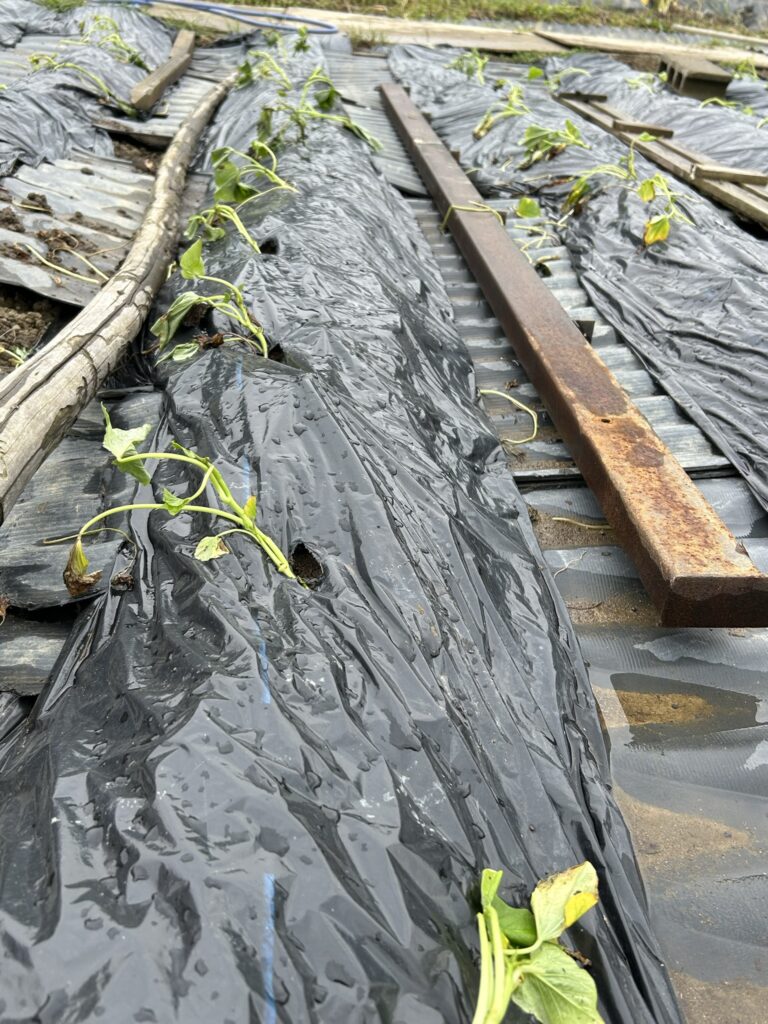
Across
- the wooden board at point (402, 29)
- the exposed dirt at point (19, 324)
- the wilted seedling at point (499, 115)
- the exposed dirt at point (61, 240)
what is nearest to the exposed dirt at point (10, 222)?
the exposed dirt at point (61, 240)

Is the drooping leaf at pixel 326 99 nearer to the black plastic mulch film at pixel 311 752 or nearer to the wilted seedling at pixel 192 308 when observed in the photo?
the wilted seedling at pixel 192 308

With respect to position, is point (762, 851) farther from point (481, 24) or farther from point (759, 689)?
point (481, 24)

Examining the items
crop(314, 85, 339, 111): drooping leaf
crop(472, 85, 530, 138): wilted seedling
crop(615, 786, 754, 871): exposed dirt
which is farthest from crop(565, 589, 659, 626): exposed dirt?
crop(472, 85, 530, 138): wilted seedling

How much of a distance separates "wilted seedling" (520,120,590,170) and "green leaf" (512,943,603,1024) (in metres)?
4.73

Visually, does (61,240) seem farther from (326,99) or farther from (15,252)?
(326,99)

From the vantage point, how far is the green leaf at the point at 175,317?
2.37m

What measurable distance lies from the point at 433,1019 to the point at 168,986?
299 millimetres

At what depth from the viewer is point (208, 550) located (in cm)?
152

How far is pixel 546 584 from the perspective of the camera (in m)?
1.88

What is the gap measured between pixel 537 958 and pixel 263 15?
10.8 meters

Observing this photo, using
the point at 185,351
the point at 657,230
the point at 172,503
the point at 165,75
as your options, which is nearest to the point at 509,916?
the point at 172,503

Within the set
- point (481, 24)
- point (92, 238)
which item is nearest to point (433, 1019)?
point (92, 238)

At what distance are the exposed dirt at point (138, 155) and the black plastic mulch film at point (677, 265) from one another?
6.27 ft

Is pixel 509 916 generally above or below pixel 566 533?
above
